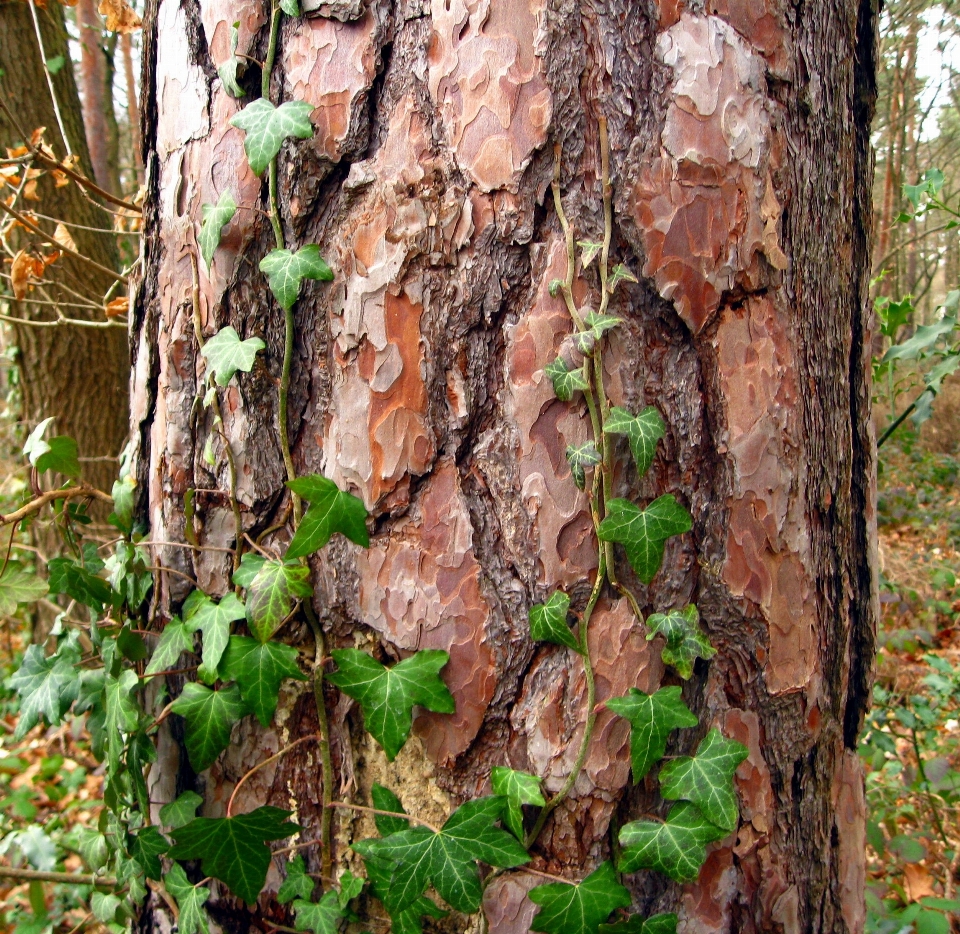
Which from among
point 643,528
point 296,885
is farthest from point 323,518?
point 296,885

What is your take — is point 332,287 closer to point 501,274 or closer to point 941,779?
point 501,274

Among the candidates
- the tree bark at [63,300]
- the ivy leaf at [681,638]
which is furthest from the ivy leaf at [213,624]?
the tree bark at [63,300]

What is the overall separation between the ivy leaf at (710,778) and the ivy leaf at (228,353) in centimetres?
67

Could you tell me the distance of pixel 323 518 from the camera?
814 millimetres

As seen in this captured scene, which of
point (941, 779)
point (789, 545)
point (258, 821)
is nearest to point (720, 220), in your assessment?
point (789, 545)

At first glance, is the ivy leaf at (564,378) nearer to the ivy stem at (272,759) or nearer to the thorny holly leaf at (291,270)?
the thorny holly leaf at (291,270)

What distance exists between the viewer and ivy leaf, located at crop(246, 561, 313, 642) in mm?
845

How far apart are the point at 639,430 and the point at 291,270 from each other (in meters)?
0.43

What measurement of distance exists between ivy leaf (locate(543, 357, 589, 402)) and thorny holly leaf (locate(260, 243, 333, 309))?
0.88ft

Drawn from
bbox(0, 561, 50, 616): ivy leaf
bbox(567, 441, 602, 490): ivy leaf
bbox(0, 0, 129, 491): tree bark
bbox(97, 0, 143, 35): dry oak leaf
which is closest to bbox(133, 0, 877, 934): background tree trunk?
bbox(567, 441, 602, 490): ivy leaf

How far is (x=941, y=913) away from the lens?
1690 mm

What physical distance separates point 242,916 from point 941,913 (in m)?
1.63

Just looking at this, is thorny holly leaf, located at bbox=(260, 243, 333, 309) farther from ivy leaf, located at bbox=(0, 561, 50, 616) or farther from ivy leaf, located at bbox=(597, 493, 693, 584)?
ivy leaf, located at bbox=(0, 561, 50, 616)

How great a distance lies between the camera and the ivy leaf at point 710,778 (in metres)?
0.82
